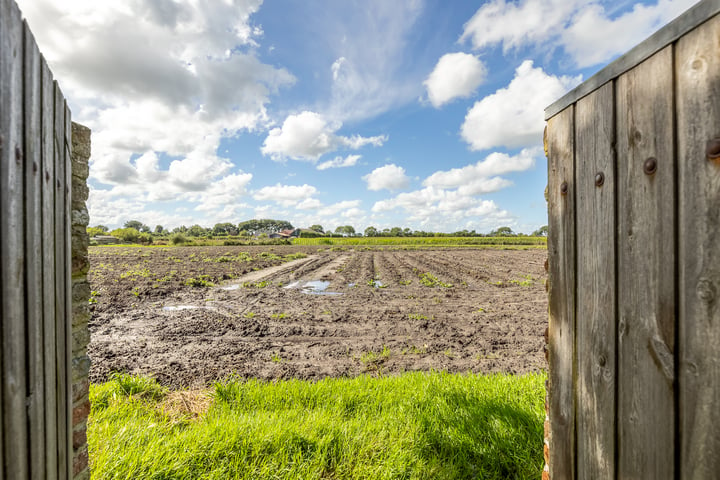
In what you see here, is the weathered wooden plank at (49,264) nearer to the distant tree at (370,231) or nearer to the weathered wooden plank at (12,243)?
the weathered wooden plank at (12,243)

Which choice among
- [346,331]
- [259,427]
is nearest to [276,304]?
[346,331]

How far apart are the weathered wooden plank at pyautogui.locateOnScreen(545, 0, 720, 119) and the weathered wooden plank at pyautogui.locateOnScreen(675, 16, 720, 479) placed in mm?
31

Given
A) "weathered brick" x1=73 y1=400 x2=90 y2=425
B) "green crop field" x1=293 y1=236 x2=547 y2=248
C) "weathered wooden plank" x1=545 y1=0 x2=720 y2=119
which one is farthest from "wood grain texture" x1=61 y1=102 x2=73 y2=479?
"green crop field" x1=293 y1=236 x2=547 y2=248

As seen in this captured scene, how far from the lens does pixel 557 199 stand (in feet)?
5.19

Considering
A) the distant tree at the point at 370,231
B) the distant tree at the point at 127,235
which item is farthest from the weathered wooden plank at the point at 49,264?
the distant tree at the point at 370,231

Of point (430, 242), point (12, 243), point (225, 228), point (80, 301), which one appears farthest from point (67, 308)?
point (225, 228)

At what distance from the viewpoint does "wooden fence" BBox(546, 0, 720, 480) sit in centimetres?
90

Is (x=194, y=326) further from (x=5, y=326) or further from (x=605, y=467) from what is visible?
(x=605, y=467)

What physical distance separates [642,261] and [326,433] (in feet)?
8.70

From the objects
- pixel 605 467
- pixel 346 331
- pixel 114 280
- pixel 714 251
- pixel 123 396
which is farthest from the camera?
pixel 114 280

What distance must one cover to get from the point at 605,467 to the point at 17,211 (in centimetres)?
248

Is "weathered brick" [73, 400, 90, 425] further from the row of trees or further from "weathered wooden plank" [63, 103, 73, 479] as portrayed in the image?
the row of trees

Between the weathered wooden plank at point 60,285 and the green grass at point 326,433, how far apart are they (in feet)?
2.97

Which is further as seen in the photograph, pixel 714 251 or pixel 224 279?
pixel 224 279
